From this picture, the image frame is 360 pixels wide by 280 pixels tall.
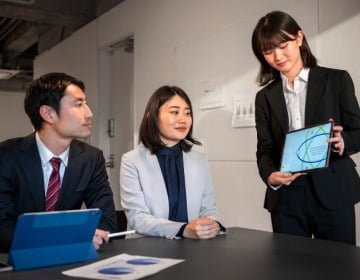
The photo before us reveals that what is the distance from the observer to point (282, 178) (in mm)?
1662

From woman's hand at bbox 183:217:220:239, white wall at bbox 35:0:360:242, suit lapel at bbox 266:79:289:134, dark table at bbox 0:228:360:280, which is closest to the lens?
dark table at bbox 0:228:360:280

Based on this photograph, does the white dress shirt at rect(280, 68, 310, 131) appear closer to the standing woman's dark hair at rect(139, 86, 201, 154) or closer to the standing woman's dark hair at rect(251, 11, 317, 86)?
the standing woman's dark hair at rect(251, 11, 317, 86)

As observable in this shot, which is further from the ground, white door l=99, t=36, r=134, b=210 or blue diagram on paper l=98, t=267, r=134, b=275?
white door l=99, t=36, r=134, b=210

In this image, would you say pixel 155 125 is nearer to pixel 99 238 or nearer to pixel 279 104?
pixel 279 104

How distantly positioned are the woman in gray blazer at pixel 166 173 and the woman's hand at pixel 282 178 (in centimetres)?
30

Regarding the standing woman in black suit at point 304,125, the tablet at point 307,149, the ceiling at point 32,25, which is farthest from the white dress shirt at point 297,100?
the ceiling at point 32,25

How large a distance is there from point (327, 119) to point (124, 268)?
1035mm

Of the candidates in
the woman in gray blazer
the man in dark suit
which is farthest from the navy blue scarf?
the man in dark suit

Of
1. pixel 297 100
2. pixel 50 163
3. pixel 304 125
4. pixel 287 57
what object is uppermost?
pixel 287 57

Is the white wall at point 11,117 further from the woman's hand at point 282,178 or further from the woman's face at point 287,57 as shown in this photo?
the woman's hand at point 282,178

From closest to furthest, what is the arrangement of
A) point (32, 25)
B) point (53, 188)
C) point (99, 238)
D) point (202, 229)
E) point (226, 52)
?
point (99, 238), point (202, 229), point (53, 188), point (226, 52), point (32, 25)

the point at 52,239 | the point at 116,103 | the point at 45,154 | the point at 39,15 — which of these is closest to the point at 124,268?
the point at 52,239

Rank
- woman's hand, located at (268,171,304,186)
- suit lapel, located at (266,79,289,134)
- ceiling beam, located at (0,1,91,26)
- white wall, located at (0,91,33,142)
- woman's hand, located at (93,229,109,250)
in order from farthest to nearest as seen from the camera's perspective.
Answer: white wall, located at (0,91,33,142) → ceiling beam, located at (0,1,91,26) → suit lapel, located at (266,79,289,134) → woman's hand, located at (268,171,304,186) → woman's hand, located at (93,229,109,250)

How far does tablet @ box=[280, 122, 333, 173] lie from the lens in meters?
1.55
